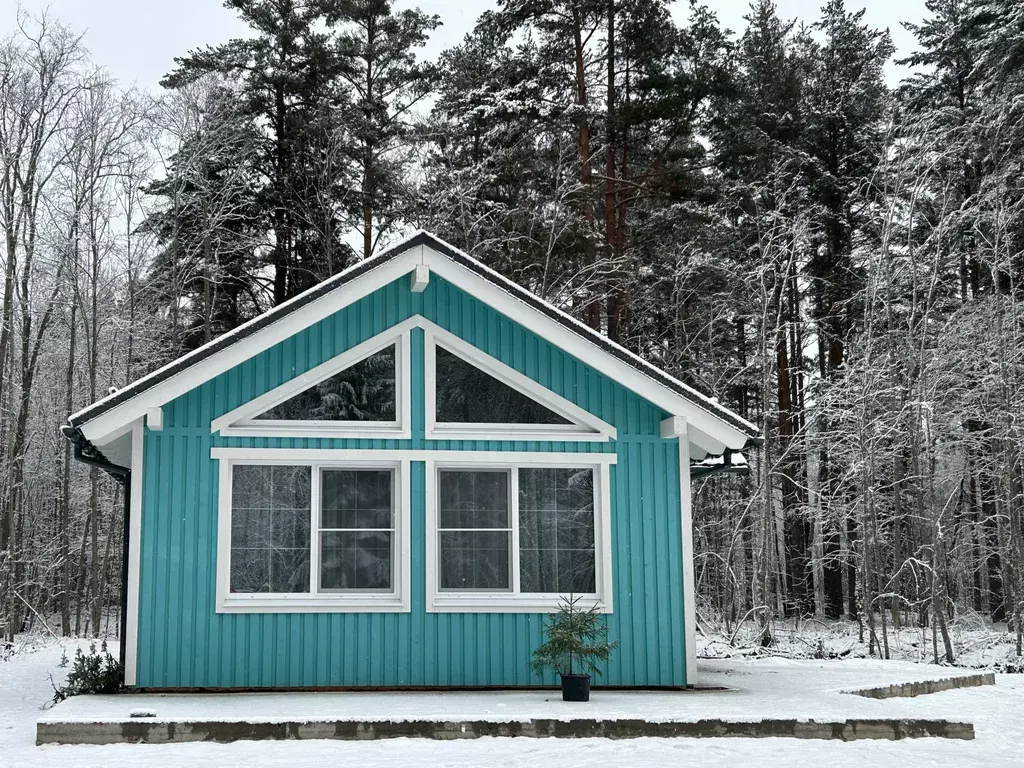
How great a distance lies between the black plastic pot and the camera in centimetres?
905

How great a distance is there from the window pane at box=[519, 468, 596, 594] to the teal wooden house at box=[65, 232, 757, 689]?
0.02 metres

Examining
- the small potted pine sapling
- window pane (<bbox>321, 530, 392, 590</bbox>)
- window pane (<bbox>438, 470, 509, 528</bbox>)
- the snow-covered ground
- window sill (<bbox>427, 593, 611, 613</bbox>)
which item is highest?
window pane (<bbox>438, 470, 509, 528</bbox>)

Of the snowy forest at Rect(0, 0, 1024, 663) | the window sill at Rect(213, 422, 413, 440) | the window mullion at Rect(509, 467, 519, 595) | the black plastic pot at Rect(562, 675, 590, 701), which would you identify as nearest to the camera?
the black plastic pot at Rect(562, 675, 590, 701)

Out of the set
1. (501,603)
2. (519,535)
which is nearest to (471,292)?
(519,535)

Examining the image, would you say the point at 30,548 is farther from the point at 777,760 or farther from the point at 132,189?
the point at 777,760

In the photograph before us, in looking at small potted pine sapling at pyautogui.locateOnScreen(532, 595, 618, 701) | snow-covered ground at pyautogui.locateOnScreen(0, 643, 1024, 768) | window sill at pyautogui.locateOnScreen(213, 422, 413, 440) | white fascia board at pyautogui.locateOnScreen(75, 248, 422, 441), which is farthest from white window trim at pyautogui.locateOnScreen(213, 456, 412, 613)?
small potted pine sapling at pyautogui.locateOnScreen(532, 595, 618, 701)

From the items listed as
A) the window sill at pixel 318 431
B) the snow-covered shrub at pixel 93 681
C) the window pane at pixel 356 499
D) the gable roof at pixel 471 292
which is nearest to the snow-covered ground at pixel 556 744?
the snow-covered shrub at pixel 93 681

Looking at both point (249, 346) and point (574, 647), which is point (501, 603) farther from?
point (249, 346)

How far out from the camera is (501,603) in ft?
33.3

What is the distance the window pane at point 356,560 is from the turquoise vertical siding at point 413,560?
0.30 meters

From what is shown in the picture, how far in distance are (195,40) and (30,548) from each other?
522 inches

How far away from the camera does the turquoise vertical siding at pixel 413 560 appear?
382 inches

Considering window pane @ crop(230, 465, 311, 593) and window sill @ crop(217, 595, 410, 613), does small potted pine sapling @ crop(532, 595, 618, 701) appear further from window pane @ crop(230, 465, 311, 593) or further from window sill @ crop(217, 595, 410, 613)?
window pane @ crop(230, 465, 311, 593)

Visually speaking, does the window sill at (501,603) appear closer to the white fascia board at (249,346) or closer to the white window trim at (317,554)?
the white window trim at (317,554)
